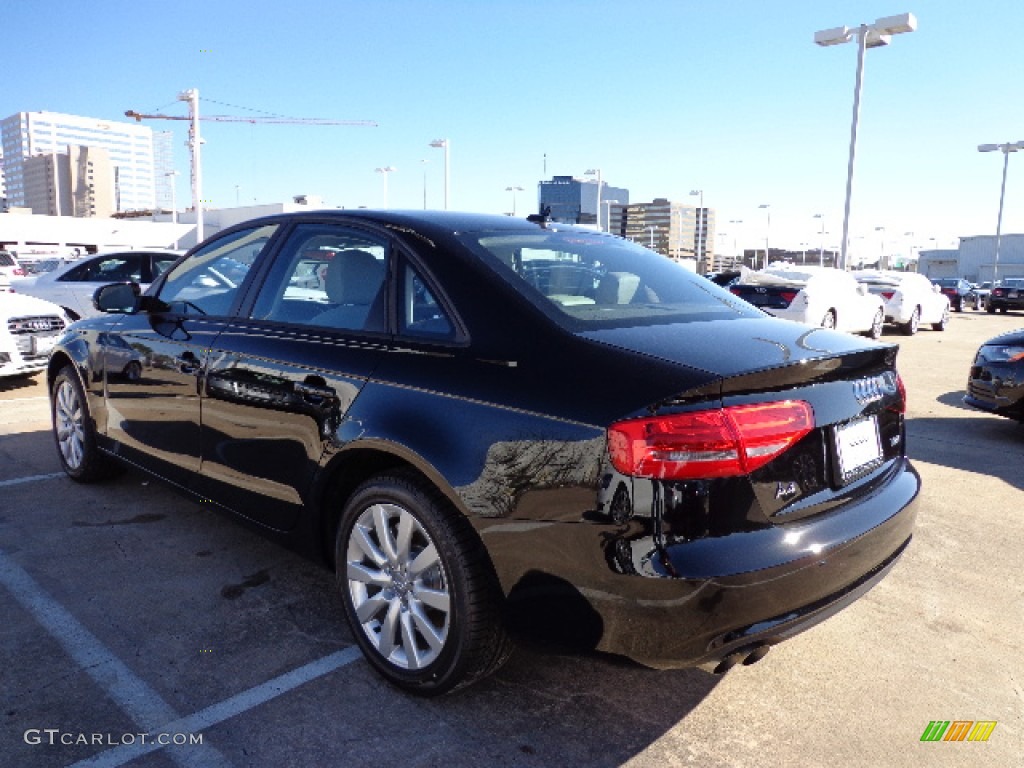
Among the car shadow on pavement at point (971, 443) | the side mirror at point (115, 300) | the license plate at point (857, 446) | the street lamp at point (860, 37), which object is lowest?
the car shadow on pavement at point (971, 443)

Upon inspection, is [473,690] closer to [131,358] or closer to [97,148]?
[131,358]

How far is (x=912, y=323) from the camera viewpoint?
1847 centimetres

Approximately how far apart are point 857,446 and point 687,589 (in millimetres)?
846

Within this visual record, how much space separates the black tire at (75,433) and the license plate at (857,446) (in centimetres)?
387

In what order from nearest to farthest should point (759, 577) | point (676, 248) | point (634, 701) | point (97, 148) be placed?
1. point (759, 577)
2. point (634, 701)
3. point (676, 248)
4. point (97, 148)

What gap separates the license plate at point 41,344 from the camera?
7879 mm

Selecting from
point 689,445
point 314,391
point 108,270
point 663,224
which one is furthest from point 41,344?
point 663,224

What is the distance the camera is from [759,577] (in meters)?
2.00

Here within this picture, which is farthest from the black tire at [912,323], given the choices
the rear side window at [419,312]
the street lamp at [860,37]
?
Result: the rear side window at [419,312]

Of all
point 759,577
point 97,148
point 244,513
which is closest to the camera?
point 759,577

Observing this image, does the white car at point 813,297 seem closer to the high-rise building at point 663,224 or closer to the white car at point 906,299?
the white car at point 906,299

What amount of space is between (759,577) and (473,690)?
111cm

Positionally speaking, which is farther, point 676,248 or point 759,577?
point 676,248

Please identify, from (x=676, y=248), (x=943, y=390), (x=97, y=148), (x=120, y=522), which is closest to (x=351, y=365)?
(x=120, y=522)
